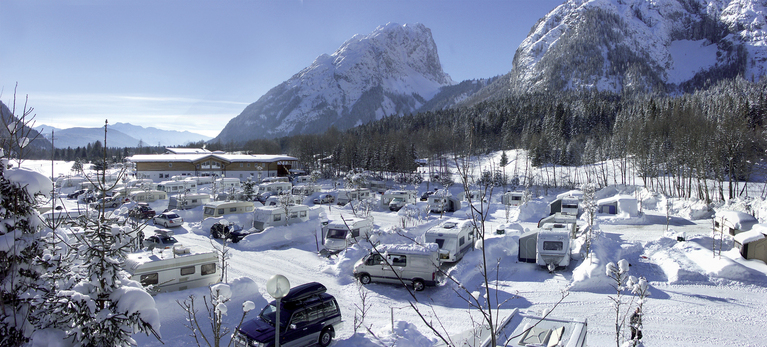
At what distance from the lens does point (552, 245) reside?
12852 millimetres

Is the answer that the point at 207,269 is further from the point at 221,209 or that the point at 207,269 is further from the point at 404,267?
the point at 221,209

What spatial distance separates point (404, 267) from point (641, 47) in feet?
523

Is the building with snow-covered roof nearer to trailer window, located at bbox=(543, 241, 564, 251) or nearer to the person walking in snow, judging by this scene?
trailer window, located at bbox=(543, 241, 564, 251)

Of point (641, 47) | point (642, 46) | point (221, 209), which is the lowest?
point (221, 209)

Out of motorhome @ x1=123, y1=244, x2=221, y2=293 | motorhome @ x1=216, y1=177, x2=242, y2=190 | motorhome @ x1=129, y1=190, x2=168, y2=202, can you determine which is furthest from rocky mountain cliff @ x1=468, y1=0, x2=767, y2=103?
motorhome @ x1=123, y1=244, x2=221, y2=293

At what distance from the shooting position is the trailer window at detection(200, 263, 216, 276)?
1108cm

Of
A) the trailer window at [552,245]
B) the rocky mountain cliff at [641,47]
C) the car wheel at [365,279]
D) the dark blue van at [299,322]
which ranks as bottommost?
the car wheel at [365,279]

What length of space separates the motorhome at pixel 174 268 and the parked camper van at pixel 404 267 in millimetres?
4567

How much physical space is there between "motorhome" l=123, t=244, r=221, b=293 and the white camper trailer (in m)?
10.7

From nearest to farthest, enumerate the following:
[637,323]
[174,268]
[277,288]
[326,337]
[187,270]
A: [277,288]
[637,323]
[326,337]
[174,268]
[187,270]

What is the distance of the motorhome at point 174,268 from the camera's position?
388 inches

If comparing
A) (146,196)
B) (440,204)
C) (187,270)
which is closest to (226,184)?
→ (146,196)

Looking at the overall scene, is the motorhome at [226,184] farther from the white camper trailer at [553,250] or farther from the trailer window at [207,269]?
the white camper trailer at [553,250]

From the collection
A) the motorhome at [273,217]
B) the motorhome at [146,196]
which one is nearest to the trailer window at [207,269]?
the motorhome at [273,217]
